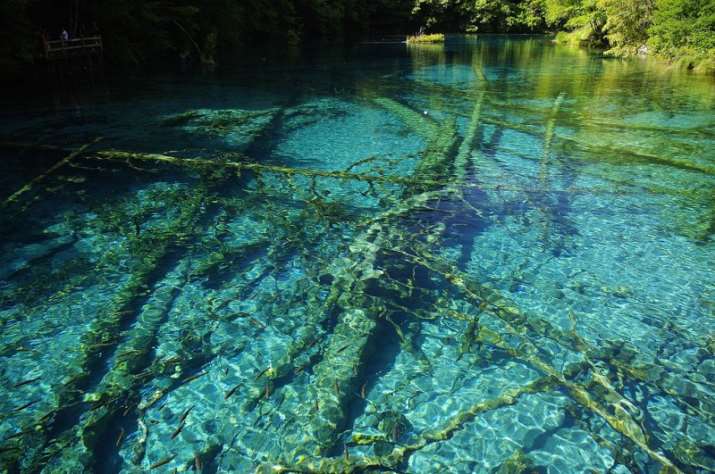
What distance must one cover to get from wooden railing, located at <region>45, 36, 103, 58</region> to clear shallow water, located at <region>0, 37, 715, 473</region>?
861 cm

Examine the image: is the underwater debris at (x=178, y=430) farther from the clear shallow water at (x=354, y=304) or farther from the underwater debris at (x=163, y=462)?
the underwater debris at (x=163, y=462)

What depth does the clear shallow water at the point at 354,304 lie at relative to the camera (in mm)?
3893

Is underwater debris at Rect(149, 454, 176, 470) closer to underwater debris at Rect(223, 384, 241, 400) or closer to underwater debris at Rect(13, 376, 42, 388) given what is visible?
underwater debris at Rect(223, 384, 241, 400)

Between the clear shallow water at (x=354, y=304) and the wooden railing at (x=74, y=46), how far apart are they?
28.2 ft

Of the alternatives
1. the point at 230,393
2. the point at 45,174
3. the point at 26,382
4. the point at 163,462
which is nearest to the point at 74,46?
the point at 45,174

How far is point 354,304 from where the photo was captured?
5.54 meters

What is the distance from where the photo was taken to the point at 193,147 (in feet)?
36.3

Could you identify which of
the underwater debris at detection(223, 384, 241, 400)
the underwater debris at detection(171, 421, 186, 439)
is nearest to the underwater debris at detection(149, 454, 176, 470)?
the underwater debris at detection(171, 421, 186, 439)

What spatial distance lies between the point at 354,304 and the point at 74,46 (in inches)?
777

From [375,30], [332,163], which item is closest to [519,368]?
[332,163]

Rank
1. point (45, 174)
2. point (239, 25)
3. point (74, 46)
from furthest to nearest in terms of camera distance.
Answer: point (239, 25)
point (74, 46)
point (45, 174)

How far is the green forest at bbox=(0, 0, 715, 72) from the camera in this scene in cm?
1997

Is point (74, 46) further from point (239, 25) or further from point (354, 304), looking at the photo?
point (354, 304)

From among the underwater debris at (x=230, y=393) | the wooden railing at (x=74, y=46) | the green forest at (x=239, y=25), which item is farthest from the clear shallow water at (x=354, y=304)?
the green forest at (x=239, y=25)
